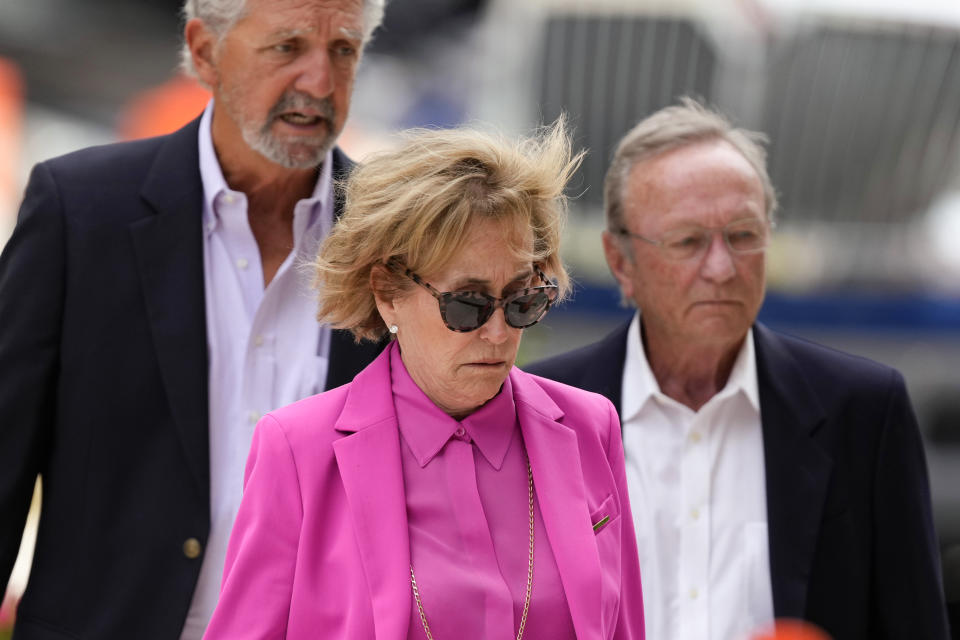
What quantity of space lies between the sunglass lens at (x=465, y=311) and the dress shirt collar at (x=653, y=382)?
101cm

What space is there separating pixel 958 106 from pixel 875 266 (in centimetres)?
110

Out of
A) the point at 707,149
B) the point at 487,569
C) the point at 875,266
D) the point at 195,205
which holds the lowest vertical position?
the point at 875,266

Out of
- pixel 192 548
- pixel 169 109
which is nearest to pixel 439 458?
pixel 192 548

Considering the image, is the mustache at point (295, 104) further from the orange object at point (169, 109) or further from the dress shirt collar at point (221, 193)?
the orange object at point (169, 109)

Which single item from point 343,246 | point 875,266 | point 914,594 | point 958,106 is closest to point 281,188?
point 343,246

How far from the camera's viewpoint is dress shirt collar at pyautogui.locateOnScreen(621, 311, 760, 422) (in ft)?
10.2

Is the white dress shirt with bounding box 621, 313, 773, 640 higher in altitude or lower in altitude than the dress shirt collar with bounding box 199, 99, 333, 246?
lower

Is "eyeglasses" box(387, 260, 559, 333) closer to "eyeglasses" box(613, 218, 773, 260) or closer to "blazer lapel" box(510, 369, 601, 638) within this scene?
"blazer lapel" box(510, 369, 601, 638)

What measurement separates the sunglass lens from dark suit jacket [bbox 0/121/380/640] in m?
0.85

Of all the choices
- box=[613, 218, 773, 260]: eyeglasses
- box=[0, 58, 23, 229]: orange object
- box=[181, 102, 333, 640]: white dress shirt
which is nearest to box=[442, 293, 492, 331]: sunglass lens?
box=[181, 102, 333, 640]: white dress shirt

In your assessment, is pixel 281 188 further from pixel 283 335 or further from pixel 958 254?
pixel 958 254

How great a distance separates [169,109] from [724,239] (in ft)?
17.8

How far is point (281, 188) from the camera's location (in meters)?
3.13

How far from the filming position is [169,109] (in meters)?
7.80
